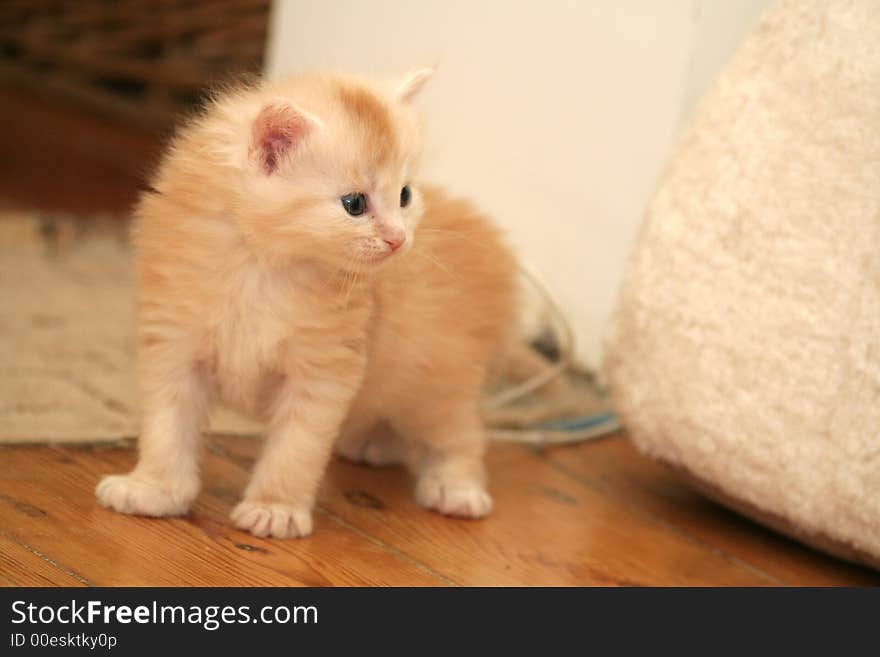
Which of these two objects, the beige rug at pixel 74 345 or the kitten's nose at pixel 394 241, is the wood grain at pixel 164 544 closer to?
the beige rug at pixel 74 345

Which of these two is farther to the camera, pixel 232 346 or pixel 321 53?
pixel 321 53

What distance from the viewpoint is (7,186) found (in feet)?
10.5

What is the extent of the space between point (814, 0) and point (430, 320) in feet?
2.45

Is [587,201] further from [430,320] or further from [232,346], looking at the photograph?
[232,346]

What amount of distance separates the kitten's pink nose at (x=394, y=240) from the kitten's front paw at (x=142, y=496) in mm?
432

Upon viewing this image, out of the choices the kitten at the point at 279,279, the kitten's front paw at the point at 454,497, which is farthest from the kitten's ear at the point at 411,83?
the kitten's front paw at the point at 454,497

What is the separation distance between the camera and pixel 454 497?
169 cm

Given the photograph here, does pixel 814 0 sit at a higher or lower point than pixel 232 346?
higher

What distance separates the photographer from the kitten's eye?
133cm

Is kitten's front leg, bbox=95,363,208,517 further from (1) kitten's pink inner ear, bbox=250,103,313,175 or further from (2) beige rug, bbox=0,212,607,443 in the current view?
(1) kitten's pink inner ear, bbox=250,103,313,175

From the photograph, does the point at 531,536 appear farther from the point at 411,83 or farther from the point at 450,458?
the point at 411,83

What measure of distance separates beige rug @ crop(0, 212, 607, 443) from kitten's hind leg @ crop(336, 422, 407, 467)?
172mm

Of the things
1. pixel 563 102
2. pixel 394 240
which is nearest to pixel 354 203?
pixel 394 240
